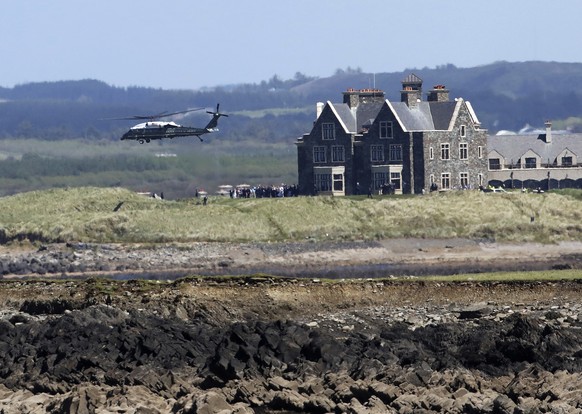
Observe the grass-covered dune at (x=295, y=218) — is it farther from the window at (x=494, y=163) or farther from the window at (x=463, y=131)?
the window at (x=494, y=163)

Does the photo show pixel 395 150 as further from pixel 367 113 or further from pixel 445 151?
pixel 367 113

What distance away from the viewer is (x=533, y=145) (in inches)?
4547

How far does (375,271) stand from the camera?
78.4 meters

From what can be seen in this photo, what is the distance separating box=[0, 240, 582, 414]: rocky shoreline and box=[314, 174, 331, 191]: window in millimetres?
A: 47688

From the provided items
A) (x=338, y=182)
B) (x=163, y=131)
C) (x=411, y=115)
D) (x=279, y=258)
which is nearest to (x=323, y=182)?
(x=338, y=182)

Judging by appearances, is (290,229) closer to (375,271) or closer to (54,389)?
(375,271)

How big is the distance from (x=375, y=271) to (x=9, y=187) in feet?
150

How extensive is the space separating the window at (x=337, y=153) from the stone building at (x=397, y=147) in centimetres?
6

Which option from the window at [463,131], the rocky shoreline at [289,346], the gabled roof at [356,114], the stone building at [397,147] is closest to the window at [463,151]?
the stone building at [397,147]

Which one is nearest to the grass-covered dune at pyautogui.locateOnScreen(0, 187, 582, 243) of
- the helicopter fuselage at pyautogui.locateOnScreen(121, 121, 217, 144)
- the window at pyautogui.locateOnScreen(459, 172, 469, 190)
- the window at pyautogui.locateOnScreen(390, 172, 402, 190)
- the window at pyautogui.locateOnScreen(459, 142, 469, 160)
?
the helicopter fuselage at pyautogui.locateOnScreen(121, 121, 217, 144)

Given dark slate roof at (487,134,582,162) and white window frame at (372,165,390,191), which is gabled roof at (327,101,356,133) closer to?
white window frame at (372,165,390,191)

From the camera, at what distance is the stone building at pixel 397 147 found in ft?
351

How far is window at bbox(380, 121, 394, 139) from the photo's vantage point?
10662cm

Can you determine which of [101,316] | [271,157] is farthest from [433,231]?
[101,316]
